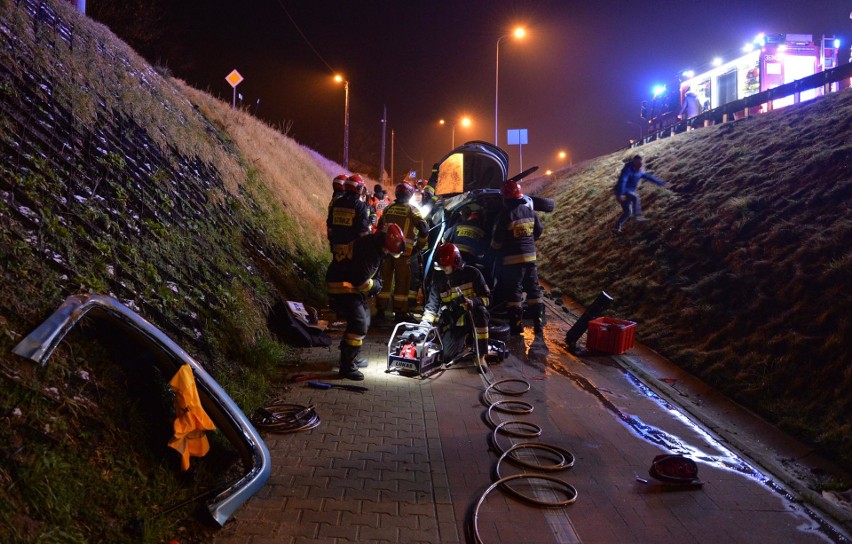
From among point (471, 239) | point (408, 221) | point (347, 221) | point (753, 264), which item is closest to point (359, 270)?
point (347, 221)

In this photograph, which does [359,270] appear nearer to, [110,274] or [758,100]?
[110,274]

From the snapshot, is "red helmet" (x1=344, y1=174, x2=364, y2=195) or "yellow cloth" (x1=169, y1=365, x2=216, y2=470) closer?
"yellow cloth" (x1=169, y1=365, x2=216, y2=470)

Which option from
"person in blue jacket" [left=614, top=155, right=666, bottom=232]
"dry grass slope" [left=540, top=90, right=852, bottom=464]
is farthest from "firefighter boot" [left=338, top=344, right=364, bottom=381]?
→ "person in blue jacket" [left=614, top=155, right=666, bottom=232]

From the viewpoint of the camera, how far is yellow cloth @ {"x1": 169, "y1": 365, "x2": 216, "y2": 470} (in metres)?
3.45

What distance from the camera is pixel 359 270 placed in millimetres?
6633

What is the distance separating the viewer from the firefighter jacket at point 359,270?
6609 millimetres

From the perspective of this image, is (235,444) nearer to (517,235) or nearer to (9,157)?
(9,157)

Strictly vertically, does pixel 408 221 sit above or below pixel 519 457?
above

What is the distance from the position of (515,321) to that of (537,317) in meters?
0.56

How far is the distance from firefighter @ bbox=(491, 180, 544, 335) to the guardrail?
10248 mm

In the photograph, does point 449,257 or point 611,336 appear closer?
point 449,257

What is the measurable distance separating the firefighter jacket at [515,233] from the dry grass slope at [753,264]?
2511 millimetres

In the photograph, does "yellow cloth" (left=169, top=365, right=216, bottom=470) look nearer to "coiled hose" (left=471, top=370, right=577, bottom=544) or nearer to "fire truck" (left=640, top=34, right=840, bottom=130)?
"coiled hose" (left=471, top=370, right=577, bottom=544)

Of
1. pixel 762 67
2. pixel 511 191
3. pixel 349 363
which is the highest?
pixel 762 67
